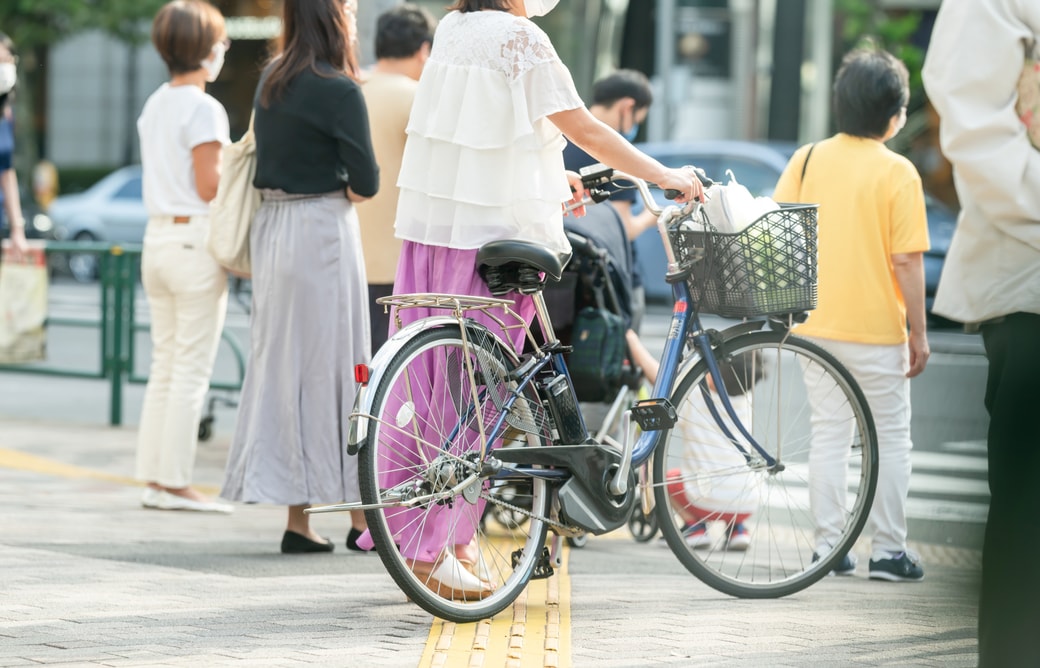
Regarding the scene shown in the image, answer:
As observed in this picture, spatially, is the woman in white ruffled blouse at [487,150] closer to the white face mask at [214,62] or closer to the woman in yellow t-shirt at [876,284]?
the woman in yellow t-shirt at [876,284]

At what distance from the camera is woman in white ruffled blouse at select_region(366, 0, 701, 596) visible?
4.23m

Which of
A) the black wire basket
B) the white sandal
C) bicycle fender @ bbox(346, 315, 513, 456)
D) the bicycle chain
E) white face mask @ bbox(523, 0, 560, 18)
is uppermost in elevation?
white face mask @ bbox(523, 0, 560, 18)

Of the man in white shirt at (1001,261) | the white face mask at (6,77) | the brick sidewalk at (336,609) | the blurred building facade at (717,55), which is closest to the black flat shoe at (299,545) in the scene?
the brick sidewalk at (336,609)

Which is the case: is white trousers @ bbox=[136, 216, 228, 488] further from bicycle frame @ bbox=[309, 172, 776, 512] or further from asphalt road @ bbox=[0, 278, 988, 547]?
bicycle frame @ bbox=[309, 172, 776, 512]

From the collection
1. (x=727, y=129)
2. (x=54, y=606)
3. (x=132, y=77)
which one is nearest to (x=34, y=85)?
(x=132, y=77)

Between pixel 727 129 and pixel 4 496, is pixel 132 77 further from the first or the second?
pixel 4 496

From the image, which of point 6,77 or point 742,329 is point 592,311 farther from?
point 6,77

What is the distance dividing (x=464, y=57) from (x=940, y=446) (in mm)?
5044

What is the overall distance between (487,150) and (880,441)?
1.98 m

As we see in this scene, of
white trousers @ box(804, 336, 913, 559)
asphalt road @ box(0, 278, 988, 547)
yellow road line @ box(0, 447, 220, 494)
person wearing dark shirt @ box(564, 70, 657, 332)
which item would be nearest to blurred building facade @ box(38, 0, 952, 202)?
asphalt road @ box(0, 278, 988, 547)

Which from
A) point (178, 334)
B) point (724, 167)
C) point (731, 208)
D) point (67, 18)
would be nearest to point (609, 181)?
point (731, 208)

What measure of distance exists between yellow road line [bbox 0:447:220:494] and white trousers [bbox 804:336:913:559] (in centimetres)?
323

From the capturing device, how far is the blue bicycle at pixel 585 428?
4121 mm

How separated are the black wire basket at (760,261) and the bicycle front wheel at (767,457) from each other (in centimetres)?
22
